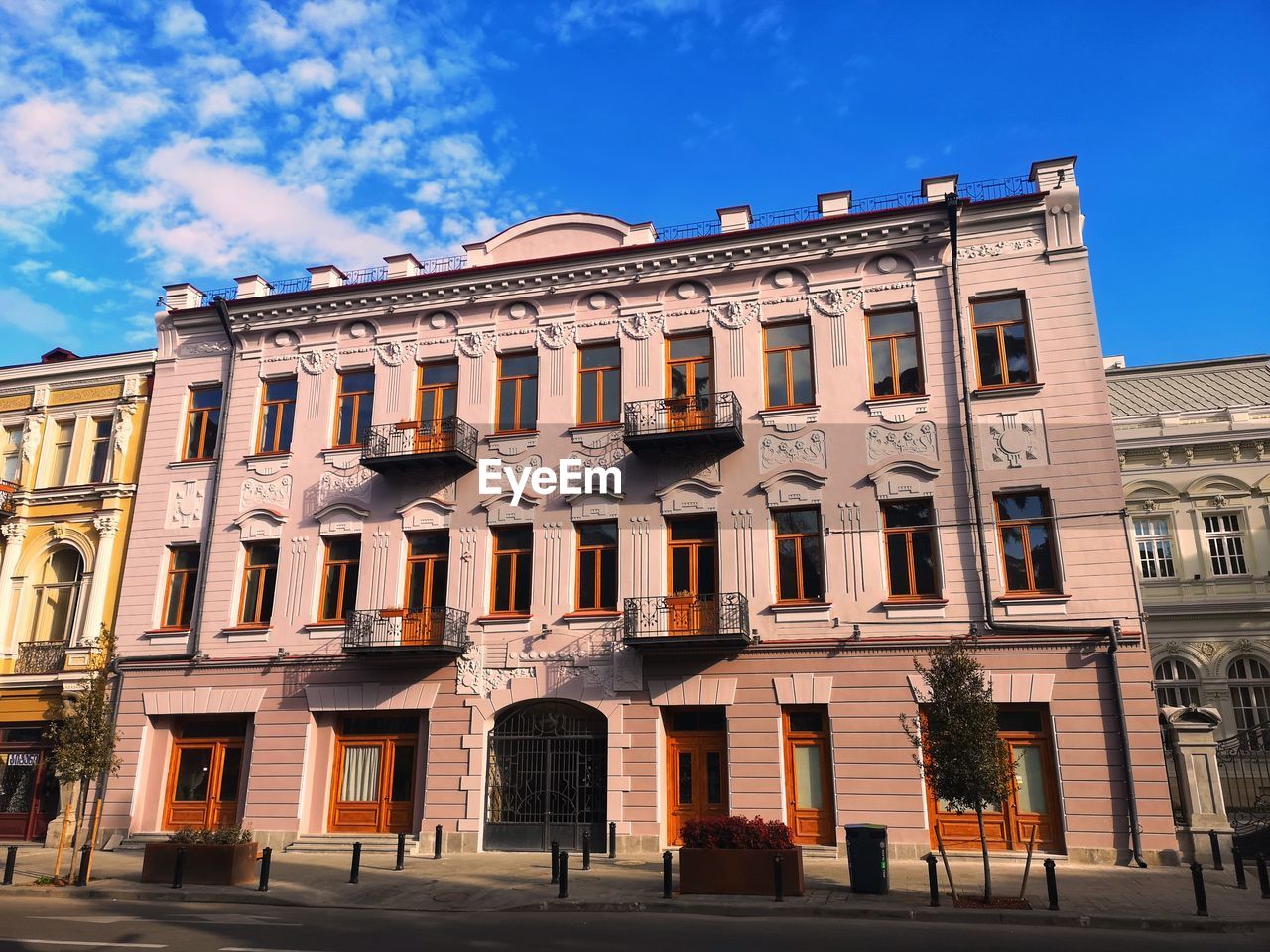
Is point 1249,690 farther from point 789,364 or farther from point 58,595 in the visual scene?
point 58,595

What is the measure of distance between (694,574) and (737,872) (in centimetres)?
765

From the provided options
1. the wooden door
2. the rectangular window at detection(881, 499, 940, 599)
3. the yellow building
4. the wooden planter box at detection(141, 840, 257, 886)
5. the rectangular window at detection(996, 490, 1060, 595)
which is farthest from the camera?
the yellow building

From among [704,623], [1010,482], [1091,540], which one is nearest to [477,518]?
[704,623]

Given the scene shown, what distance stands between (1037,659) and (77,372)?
26199 mm

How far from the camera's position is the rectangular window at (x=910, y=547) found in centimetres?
1952

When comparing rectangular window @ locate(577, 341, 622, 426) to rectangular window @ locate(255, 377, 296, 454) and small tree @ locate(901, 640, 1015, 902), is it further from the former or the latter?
small tree @ locate(901, 640, 1015, 902)

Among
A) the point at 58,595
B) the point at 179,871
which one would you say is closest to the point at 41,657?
the point at 58,595

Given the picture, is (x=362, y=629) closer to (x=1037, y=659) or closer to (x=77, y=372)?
(x=77, y=372)

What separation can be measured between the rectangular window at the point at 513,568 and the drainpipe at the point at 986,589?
9.96m

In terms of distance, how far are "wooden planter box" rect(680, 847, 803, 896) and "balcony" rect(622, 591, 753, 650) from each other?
5401mm

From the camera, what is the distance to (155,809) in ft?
72.8

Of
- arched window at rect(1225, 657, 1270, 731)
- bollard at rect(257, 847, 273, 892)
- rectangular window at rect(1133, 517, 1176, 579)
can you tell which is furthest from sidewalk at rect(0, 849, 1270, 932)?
rectangular window at rect(1133, 517, 1176, 579)

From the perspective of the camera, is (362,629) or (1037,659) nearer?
(1037,659)

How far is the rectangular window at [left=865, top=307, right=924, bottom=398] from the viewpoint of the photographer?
68.3ft
